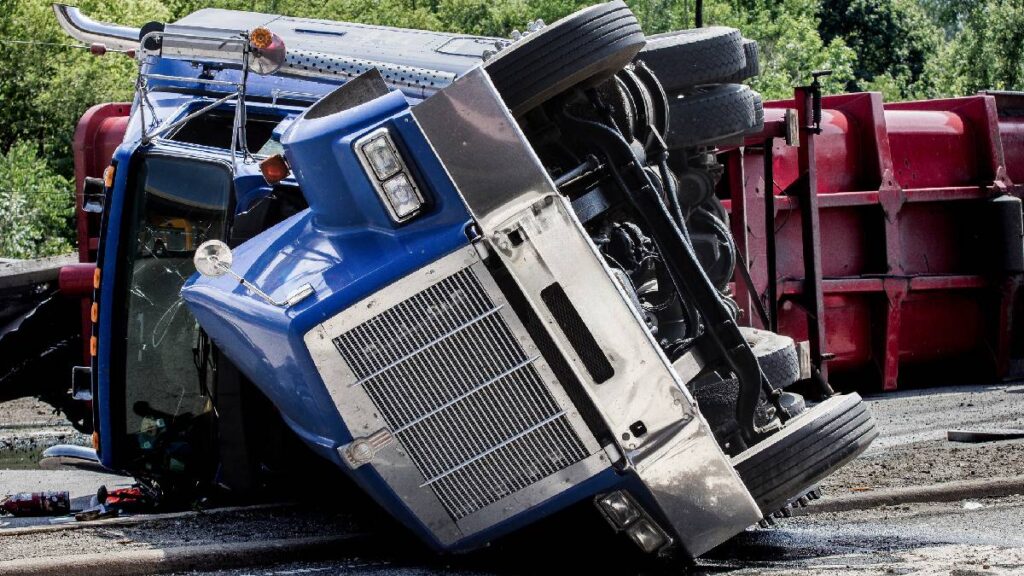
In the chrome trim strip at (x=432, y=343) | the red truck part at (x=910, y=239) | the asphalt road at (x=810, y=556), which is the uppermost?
the chrome trim strip at (x=432, y=343)

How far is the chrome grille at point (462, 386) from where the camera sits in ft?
14.0

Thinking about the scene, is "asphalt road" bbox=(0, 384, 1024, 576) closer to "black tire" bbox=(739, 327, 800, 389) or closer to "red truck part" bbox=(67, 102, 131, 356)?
"black tire" bbox=(739, 327, 800, 389)

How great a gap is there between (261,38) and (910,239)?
6701 mm

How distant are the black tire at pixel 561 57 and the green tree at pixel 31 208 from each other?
16.8 meters

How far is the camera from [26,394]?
33.1 ft

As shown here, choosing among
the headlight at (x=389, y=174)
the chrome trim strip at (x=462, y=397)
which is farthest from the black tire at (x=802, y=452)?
the headlight at (x=389, y=174)

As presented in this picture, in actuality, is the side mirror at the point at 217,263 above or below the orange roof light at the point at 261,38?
below

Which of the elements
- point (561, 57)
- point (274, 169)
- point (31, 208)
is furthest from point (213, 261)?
point (31, 208)

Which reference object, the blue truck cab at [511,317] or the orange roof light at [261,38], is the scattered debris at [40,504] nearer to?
the blue truck cab at [511,317]

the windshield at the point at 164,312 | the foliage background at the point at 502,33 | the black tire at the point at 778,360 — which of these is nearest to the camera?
the black tire at the point at 778,360

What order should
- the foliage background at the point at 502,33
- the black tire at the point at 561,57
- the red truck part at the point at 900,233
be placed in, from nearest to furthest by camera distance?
1. the black tire at the point at 561,57
2. the red truck part at the point at 900,233
3. the foliage background at the point at 502,33

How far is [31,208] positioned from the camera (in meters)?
21.9

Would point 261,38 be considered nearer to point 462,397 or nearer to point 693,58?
point 693,58

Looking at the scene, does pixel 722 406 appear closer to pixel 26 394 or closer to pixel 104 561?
pixel 104 561
